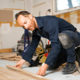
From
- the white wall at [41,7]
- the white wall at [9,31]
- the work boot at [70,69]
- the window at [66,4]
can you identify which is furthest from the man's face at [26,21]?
the white wall at [9,31]

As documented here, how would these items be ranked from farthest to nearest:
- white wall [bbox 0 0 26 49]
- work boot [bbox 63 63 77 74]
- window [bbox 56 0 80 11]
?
white wall [bbox 0 0 26 49], window [bbox 56 0 80 11], work boot [bbox 63 63 77 74]

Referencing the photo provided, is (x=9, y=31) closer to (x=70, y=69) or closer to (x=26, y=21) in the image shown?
(x=26, y=21)

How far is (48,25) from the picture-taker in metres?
1.57

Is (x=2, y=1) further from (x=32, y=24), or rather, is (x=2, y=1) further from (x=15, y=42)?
(x=32, y=24)

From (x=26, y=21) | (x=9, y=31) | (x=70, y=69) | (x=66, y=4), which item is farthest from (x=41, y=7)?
(x=70, y=69)

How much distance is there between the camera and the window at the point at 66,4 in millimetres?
2800

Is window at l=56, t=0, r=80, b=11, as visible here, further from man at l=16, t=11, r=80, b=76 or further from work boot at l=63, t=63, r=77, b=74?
work boot at l=63, t=63, r=77, b=74

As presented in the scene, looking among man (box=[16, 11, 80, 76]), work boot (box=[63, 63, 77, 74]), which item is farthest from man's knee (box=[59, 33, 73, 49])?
work boot (box=[63, 63, 77, 74])

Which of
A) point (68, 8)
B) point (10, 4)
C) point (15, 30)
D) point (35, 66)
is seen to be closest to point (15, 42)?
point (15, 30)

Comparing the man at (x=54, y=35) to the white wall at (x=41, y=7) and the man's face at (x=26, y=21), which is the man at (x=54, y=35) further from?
the white wall at (x=41, y=7)

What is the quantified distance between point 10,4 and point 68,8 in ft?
5.79

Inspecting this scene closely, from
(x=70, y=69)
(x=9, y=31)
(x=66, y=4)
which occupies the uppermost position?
(x=66, y=4)

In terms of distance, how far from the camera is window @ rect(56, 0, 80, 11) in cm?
280

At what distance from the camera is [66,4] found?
3.02m
